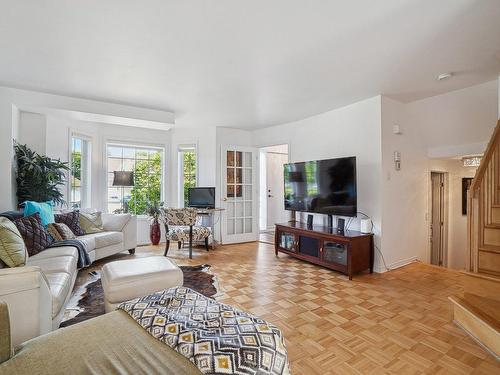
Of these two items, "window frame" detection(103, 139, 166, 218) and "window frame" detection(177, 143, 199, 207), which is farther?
"window frame" detection(177, 143, 199, 207)

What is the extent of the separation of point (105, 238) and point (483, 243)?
4.62m

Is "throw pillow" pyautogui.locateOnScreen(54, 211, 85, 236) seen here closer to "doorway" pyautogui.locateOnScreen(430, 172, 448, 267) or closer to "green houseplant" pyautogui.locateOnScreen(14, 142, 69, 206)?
"green houseplant" pyautogui.locateOnScreen(14, 142, 69, 206)

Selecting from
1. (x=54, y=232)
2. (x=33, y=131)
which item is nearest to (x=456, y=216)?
(x=54, y=232)

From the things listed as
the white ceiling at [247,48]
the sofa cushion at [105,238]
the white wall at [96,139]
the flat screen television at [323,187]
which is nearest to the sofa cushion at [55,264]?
the sofa cushion at [105,238]

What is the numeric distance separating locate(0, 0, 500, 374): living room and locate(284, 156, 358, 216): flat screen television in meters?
0.06

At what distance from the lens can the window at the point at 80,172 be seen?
4637mm

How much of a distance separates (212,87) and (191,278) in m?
2.48

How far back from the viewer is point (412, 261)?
4.09 meters

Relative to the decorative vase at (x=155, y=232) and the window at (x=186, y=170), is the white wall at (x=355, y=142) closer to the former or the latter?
Result: the window at (x=186, y=170)

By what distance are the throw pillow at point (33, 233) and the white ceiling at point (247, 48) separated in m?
1.67

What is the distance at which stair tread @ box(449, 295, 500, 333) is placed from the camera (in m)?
1.96

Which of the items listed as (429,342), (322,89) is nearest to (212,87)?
(322,89)

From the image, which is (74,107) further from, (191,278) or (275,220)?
(275,220)

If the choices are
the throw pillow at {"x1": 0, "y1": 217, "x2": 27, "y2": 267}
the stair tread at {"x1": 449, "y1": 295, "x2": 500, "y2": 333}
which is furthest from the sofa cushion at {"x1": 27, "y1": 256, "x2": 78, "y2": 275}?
the stair tread at {"x1": 449, "y1": 295, "x2": 500, "y2": 333}
